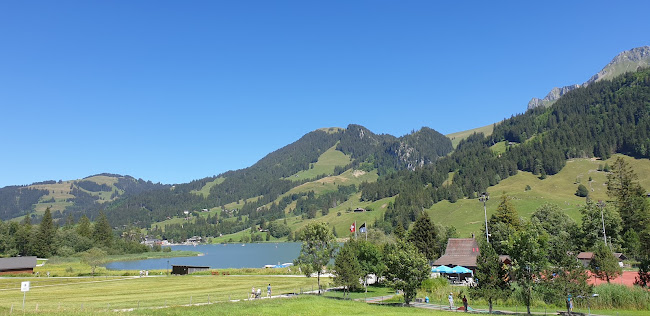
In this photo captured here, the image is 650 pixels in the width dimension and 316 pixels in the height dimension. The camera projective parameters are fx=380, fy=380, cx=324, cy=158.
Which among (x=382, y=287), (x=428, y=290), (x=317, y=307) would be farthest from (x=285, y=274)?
(x=317, y=307)

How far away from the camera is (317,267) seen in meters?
48.5

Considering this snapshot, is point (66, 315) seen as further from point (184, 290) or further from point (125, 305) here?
point (184, 290)

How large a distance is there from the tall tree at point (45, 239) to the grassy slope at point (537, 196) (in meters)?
150

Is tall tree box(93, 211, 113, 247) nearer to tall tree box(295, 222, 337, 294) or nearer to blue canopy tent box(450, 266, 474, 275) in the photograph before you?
tall tree box(295, 222, 337, 294)

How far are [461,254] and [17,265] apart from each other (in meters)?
101

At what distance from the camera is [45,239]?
447ft

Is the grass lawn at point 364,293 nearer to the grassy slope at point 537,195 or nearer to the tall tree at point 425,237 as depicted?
the tall tree at point 425,237

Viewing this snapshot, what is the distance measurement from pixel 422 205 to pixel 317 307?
17311cm

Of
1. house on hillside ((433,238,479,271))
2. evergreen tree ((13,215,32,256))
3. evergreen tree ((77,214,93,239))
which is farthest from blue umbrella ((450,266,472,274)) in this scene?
Result: evergreen tree ((77,214,93,239))

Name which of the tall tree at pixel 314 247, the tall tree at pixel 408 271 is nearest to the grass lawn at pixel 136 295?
the tall tree at pixel 314 247

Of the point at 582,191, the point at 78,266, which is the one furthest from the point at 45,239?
the point at 582,191

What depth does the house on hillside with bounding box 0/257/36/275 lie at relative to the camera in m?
90.0

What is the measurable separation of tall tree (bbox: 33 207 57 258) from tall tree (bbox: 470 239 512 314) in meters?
152

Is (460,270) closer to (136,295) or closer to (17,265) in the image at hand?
(136,295)
